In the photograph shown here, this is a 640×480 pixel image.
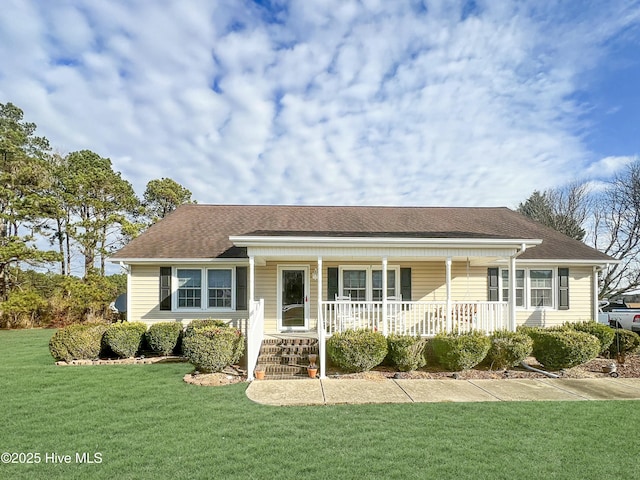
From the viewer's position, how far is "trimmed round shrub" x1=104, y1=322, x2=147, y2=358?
31.7 ft

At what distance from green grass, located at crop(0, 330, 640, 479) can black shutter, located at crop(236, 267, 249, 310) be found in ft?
14.5

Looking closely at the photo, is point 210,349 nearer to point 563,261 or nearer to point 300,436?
point 300,436

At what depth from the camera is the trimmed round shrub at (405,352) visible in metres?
8.22

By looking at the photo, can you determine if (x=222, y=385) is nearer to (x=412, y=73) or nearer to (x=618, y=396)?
(x=618, y=396)

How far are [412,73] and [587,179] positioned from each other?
22.8 meters

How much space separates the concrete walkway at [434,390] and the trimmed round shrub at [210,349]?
1.00m

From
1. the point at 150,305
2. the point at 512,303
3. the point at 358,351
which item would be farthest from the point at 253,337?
the point at 512,303

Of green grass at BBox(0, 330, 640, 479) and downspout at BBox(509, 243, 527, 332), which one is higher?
downspout at BBox(509, 243, 527, 332)

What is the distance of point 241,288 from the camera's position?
37.5ft

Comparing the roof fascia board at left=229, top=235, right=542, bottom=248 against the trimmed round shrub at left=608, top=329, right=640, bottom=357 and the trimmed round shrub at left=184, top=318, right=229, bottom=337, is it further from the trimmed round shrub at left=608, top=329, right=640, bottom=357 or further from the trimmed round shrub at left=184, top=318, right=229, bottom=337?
the trimmed round shrub at left=608, top=329, right=640, bottom=357

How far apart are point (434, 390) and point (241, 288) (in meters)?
6.50

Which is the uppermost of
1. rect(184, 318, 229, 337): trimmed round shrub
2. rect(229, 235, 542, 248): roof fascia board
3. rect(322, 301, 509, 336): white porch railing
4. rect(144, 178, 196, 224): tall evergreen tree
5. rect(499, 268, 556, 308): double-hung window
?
rect(144, 178, 196, 224): tall evergreen tree

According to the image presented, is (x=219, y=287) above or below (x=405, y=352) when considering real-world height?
above

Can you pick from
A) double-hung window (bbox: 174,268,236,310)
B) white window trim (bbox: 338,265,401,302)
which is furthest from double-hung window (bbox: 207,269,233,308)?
white window trim (bbox: 338,265,401,302)
